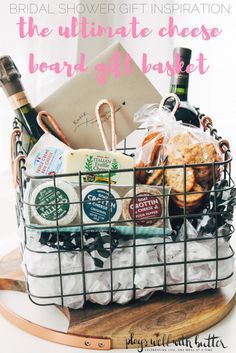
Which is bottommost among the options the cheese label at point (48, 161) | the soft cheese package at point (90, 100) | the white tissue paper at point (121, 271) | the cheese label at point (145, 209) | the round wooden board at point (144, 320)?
the round wooden board at point (144, 320)

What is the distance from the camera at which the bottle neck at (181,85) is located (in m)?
0.92

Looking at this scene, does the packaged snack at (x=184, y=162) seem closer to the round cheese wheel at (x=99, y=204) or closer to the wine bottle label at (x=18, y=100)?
the round cheese wheel at (x=99, y=204)

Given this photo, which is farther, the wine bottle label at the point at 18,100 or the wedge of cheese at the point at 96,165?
the wine bottle label at the point at 18,100

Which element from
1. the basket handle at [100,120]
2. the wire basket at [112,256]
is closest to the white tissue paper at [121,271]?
the wire basket at [112,256]

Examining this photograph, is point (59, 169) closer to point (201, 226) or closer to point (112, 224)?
point (112, 224)

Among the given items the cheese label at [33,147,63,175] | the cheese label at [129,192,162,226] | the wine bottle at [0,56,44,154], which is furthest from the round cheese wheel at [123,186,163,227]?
the wine bottle at [0,56,44,154]

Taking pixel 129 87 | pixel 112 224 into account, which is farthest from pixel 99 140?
pixel 112 224

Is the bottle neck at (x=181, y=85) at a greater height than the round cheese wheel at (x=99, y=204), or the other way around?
the bottle neck at (x=181, y=85)

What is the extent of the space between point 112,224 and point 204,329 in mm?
188

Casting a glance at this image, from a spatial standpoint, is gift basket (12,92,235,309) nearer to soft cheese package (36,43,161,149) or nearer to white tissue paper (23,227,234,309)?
white tissue paper (23,227,234,309)

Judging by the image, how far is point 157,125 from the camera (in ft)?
2.75

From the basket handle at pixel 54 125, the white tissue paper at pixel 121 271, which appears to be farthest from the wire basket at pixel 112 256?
the basket handle at pixel 54 125

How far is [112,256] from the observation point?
29.8 inches

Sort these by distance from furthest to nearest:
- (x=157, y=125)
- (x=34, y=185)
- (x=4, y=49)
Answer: (x=4, y=49) < (x=157, y=125) < (x=34, y=185)
